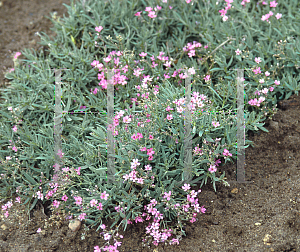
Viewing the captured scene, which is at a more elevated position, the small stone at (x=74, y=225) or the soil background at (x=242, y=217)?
the small stone at (x=74, y=225)

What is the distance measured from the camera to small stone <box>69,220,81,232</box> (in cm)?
293

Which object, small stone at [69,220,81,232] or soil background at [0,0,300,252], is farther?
small stone at [69,220,81,232]

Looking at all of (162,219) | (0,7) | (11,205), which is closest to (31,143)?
(11,205)

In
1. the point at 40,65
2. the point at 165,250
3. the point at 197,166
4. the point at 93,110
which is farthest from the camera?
the point at 40,65

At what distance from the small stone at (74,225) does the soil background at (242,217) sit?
0.11 feet

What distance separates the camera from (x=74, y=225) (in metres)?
2.94

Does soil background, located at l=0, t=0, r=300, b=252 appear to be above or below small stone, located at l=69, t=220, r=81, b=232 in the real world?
below

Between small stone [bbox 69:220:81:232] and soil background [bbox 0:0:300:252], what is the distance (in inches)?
1.3

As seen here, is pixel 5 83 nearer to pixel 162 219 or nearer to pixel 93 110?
pixel 93 110

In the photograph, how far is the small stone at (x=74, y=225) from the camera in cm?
293

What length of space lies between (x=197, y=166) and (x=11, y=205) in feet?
6.02

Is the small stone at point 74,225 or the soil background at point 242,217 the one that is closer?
the soil background at point 242,217

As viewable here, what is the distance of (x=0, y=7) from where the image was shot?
205 inches

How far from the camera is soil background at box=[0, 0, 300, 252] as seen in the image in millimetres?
2744
